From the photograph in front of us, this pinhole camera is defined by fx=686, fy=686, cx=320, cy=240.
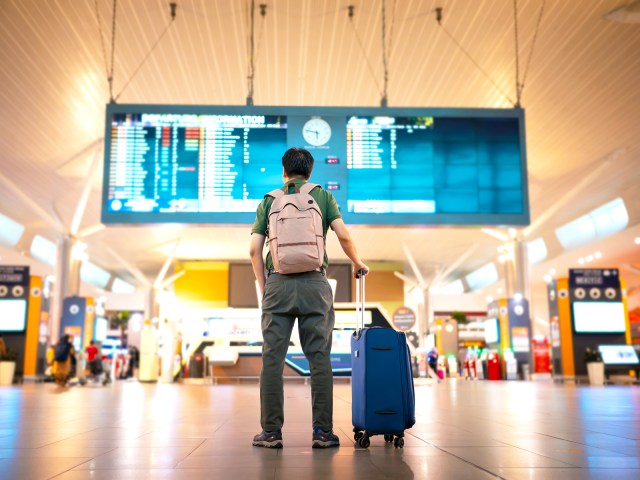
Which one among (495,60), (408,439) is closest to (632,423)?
(408,439)

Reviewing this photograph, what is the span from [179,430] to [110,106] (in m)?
7.53

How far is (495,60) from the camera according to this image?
14.9 m

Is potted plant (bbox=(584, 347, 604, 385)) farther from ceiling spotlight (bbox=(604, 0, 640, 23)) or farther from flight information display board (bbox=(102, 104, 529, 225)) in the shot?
flight information display board (bbox=(102, 104, 529, 225))

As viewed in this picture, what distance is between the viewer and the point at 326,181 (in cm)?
1059

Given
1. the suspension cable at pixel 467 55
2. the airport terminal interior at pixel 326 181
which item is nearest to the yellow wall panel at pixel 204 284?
the airport terminal interior at pixel 326 181

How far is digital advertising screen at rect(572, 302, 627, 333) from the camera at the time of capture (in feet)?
71.1

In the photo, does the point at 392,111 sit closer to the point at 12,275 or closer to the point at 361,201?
the point at 361,201

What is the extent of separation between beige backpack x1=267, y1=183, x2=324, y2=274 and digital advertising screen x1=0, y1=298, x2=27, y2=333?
21670mm

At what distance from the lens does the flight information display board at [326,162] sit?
10445mm

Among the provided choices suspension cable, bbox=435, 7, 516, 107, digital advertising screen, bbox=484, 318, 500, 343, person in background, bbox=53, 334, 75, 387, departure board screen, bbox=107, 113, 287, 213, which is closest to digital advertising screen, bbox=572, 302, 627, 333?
digital advertising screen, bbox=484, 318, 500, 343

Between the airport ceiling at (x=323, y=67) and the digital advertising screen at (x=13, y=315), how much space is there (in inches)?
135

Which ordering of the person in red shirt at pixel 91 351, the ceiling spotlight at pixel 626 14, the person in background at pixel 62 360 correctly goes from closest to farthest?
the ceiling spotlight at pixel 626 14
the person in background at pixel 62 360
the person in red shirt at pixel 91 351

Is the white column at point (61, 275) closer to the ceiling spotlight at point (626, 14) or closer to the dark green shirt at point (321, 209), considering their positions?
the ceiling spotlight at point (626, 14)

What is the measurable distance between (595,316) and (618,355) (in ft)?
4.72
